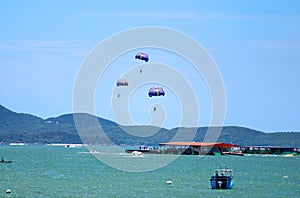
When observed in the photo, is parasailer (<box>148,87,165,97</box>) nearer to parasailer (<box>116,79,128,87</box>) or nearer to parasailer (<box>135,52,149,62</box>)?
parasailer (<box>135,52,149,62</box>)

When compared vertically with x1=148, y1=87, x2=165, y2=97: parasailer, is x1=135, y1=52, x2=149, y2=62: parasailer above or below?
above

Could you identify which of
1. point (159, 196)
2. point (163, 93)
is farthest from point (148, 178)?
point (159, 196)

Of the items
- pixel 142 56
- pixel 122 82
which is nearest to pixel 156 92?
pixel 142 56

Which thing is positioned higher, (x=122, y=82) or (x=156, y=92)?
(x=122, y=82)

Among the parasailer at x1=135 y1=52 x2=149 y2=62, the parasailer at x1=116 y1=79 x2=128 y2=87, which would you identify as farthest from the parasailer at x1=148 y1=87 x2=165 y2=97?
the parasailer at x1=116 y1=79 x2=128 y2=87

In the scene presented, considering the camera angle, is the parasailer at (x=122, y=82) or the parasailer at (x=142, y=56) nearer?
the parasailer at (x=142, y=56)

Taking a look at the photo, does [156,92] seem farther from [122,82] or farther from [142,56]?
[122,82]

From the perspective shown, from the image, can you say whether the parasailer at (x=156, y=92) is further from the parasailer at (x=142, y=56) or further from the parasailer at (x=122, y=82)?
the parasailer at (x=122, y=82)

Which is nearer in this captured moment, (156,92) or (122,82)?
(156,92)

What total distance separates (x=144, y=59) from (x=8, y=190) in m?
34.2

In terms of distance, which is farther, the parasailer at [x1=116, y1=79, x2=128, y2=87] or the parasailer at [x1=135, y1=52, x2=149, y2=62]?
the parasailer at [x1=116, y1=79, x2=128, y2=87]

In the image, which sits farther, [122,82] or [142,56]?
[122,82]

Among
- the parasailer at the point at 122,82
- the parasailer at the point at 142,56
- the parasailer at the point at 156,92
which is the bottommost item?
the parasailer at the point at 156,92

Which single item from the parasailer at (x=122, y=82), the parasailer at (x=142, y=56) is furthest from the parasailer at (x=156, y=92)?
the parasailer at (x=122, y=82)
